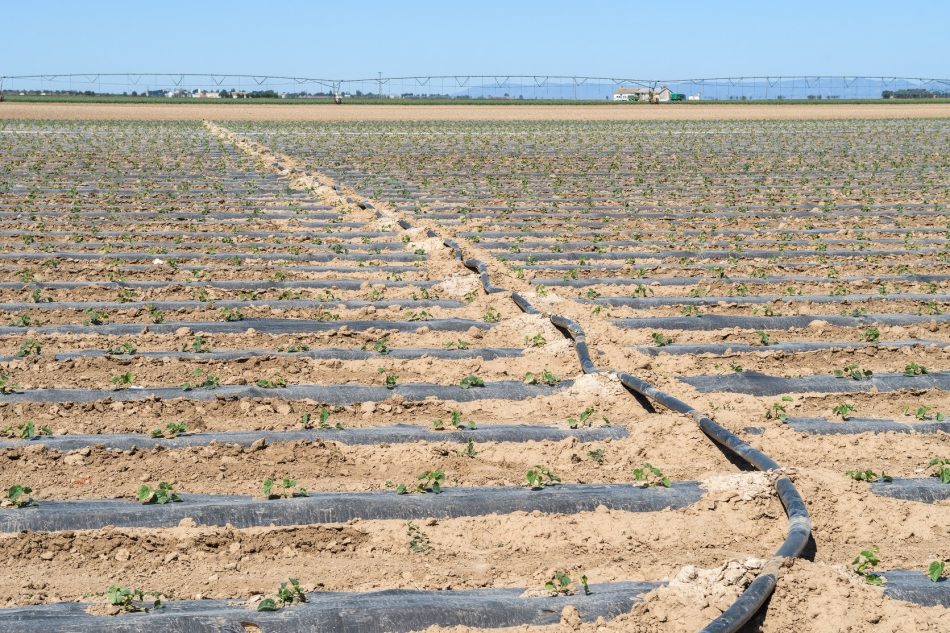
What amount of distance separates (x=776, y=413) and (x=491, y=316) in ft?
9.60

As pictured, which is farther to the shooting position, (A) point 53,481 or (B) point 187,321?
(B) point 187,321

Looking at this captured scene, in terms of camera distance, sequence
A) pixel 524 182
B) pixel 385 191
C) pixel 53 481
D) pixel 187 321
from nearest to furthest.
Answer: pixel 53 481 → pixel 187 321 → pixel 385 191 → pixel 524 182

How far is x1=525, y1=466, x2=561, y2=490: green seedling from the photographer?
17.0 feet

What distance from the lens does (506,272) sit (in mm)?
10234

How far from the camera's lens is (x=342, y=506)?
16.2ft

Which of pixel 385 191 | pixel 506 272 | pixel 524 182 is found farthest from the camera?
pixel 524 182

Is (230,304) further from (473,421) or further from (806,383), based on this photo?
(806,383)

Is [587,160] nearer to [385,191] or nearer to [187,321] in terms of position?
[385,191]

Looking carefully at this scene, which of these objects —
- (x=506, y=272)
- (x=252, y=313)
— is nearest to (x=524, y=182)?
(x=506, y=272)

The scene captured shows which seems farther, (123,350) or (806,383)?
(123,350)

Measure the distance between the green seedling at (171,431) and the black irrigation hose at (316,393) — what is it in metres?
0.58

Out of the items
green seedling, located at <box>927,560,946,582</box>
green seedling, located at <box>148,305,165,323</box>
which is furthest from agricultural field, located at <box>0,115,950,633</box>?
green seedling, located at <box>148,305,165,323</box>

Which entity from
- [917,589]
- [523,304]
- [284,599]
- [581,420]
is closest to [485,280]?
[523,304]

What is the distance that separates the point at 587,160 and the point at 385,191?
279 inches
